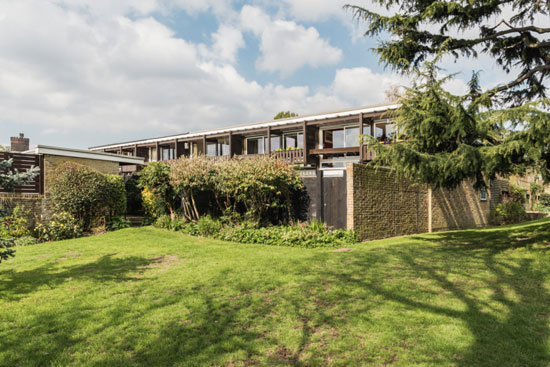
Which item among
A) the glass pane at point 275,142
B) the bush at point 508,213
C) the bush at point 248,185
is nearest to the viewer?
the bush at point 248,185

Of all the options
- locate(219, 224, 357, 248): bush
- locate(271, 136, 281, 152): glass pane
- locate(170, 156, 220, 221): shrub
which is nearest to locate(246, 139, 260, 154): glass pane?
locate(271, 136, 281, 152): glass pane

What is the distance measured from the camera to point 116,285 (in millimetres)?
6215

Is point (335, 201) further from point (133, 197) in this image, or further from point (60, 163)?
point (60, 163)

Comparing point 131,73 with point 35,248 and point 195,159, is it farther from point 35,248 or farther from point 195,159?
point 35,248

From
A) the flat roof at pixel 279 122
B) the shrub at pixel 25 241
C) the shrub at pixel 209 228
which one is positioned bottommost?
the shrub at pixel 25 241

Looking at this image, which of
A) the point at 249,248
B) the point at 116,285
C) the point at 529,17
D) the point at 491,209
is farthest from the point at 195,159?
the point at 491,209

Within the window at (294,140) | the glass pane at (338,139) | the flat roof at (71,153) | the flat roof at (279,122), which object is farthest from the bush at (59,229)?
the glass pane at (338,139)

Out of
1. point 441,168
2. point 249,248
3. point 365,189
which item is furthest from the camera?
point 365,189

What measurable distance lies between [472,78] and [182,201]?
37.7ft

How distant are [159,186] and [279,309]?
1059 centimetres

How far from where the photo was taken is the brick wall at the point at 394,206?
11.4 meters

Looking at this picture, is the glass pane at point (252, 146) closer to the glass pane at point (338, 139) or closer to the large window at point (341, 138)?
the large window at point (341, 138)

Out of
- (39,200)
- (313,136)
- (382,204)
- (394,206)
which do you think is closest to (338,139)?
(313,136)

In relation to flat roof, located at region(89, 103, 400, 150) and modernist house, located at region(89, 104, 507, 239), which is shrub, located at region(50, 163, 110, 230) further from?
flat roof, located at region(89, 103, 400, 150)
